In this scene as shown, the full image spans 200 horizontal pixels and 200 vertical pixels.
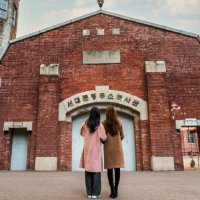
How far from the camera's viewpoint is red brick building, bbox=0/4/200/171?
10.2 metres

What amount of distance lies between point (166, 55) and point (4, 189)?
28.0 ft

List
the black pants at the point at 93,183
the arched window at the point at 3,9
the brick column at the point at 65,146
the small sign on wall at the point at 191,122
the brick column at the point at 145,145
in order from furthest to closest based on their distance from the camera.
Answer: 1. the arched window at the point at 3,9
2. the small sign on wall at the point at 191,122
3. the brick column at the point at 65,146
4. the brick column at the point at 145,145
5. the black pants at the point at 93,183

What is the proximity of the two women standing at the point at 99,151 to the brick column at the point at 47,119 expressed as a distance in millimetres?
5566

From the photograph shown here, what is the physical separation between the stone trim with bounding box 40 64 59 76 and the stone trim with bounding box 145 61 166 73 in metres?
3.75

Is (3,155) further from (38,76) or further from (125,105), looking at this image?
(125,105)

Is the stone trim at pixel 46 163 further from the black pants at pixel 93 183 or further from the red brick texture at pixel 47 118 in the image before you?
the black pants at pixel 93 183

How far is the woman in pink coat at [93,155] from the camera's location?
4461 mm

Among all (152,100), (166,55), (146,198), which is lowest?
(146,198)

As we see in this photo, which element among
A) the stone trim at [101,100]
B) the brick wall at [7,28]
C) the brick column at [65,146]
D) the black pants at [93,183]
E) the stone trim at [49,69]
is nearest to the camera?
the black pants at [93,183]

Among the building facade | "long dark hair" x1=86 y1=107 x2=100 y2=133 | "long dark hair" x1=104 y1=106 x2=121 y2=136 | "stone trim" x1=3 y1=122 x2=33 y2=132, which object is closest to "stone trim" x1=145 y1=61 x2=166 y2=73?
"stone trim" x1=3 y1=122 x2=33 y2=132

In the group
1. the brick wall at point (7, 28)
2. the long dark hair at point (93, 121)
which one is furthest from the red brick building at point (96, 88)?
the brick wall at point (7, 28)

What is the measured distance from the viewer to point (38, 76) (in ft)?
37.0

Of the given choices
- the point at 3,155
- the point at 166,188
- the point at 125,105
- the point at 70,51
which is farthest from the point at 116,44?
the point at 166,188

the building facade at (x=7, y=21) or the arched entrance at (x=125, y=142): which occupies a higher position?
the building facade at (x=7, y=21)
